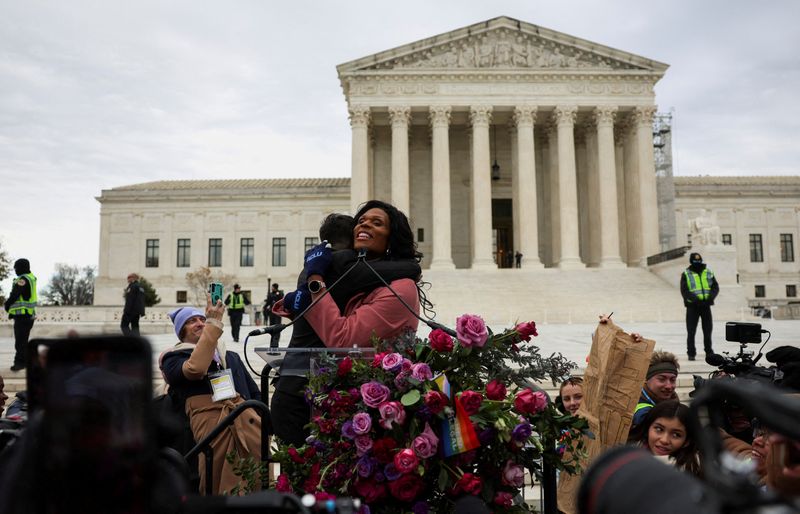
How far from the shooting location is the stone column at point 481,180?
35.3 metres

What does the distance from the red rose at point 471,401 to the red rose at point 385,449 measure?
0.32 meters

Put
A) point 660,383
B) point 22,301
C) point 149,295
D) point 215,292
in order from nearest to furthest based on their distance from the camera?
1. point 215,292
2. point 660,383
3. point 22,301
4. point 149,295

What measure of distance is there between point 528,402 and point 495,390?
14cm

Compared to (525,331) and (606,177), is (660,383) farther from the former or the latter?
(606,177)

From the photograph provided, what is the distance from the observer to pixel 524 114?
35719mm

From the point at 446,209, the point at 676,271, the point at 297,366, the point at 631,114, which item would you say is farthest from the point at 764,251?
the point at 297,366

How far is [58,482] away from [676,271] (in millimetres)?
→ 32537

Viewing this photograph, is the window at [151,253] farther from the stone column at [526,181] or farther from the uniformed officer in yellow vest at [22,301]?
the uniformed officer in yellow vest at [22,301]

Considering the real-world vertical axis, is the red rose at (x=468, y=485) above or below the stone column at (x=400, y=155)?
below

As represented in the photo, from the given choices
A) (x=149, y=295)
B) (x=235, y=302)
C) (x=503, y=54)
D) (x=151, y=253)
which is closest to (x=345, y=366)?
(x=235, y=302)

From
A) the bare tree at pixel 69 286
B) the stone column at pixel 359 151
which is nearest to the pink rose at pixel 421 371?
the stone column at pixel 359 151

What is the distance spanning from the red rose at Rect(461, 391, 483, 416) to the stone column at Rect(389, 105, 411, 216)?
109ft

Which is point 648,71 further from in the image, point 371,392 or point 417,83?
point 371,392

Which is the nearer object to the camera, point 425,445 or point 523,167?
point 425,445
